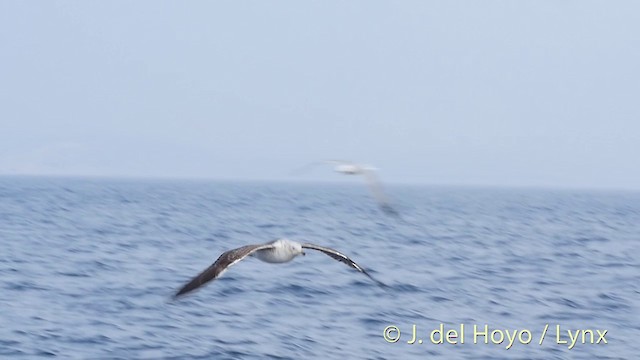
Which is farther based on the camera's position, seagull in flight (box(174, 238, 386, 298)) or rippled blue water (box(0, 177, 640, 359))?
rippled blue water (box(0, 177, 640, 359))

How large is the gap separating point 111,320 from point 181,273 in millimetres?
9129

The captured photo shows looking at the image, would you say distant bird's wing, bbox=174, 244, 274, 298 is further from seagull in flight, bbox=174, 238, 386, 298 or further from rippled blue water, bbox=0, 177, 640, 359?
rippled blue water, bbox=0, 177, 640, 359

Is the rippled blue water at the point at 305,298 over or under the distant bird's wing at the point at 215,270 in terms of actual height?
under

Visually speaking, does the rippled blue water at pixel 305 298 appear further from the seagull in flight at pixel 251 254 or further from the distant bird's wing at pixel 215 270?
the distant bird's wing at pixel 215 270

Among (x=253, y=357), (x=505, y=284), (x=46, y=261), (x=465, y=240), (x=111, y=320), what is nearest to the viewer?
(x=253, y=357)

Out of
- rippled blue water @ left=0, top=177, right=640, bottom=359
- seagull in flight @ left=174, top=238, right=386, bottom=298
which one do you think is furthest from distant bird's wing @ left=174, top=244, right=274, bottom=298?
rippled blue water @ left=0, top=177, right=640, bottom=359

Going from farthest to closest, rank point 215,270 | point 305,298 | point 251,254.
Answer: point 305,298, point 251,254, point 215,270

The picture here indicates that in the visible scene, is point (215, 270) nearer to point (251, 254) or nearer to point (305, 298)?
point (251, 254)

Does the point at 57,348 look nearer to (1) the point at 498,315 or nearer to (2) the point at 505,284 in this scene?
(1) the point at 498,315

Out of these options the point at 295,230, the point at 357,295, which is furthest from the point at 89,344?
the point at 295,230

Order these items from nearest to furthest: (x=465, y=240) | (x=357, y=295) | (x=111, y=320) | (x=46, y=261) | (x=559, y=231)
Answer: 1. (x=111, y=320)
2. (x=357, y=295)
3. (x=46, y=261)
4. (x=465, y=240)
5. (x=559, y=231)

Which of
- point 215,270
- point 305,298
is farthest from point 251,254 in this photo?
point 305,298

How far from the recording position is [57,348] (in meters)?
19.3

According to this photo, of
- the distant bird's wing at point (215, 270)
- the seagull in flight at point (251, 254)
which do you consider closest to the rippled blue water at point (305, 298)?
the seagull in flight at point (251, 254)
